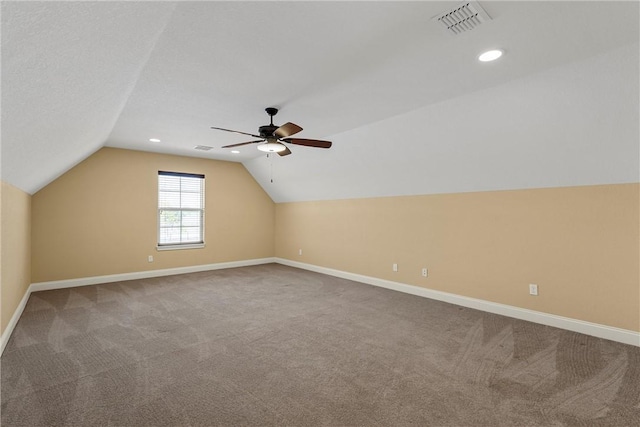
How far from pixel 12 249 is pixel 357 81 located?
4161 millimetres

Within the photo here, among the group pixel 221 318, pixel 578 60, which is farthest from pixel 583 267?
pixel 221 318

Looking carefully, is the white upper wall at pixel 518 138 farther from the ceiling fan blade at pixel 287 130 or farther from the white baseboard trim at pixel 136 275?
the white baseboard trim at pixel 136 275

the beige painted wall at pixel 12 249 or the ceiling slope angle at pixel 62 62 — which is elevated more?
the ceiling slope angle at pixel 62 62

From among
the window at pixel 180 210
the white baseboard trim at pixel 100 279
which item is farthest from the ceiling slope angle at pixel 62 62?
Result: the window at pixel 180 210

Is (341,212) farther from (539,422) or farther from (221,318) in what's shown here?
(539,422)

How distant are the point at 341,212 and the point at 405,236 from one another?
1573mm

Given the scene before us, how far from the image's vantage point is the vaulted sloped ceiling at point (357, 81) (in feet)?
5.43

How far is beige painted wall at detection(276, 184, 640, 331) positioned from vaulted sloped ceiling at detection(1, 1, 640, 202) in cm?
26

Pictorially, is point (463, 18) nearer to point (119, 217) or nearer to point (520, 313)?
point (520, 313)

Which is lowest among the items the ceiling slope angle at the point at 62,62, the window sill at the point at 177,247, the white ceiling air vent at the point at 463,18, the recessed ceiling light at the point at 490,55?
the window sill at the point at 177,247

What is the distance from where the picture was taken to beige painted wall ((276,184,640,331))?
10.4 ft

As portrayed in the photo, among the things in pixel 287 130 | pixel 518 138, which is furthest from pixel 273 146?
pixel 518 138

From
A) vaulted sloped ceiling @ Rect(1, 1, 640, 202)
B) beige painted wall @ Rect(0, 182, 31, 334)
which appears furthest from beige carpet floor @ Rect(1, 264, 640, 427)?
vaulted sloped ceiling @ Rect(1, 1, 640, 202)

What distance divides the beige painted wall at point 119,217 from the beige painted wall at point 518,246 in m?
2.95
